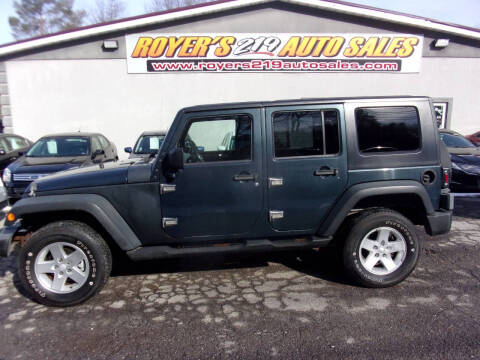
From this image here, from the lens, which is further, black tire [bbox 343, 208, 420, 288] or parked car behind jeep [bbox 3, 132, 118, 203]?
parked car behind jeep [bbox 3, 132, 118, 203]

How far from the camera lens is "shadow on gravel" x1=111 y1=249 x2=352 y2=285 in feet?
12.2

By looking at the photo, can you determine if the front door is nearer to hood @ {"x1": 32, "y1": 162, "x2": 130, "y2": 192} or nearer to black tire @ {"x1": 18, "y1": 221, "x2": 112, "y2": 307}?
hood @ {"x1": 32, "y1": 162, "x2": 130, "y2": 192}

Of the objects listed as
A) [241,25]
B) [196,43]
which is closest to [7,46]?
[196,43]

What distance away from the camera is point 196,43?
10789mm

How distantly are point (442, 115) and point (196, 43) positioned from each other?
9620mm

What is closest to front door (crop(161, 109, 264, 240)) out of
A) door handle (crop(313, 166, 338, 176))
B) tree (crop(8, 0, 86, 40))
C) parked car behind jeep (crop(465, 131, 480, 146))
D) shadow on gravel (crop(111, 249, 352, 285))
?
door handle (crop(313, 166, 338, 176))

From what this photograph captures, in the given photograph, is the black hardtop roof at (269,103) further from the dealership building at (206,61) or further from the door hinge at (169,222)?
the dealership building at (206,61)

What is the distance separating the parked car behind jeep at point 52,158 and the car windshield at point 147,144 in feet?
2.49

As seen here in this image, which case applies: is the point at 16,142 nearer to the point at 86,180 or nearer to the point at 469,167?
the point at 86,180

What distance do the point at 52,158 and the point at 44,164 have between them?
1.22 feet

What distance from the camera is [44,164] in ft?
20.1

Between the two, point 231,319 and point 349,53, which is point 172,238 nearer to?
point 231,319

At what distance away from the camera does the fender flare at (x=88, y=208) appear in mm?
2959

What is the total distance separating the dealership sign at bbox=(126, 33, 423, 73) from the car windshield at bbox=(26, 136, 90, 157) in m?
4.63
